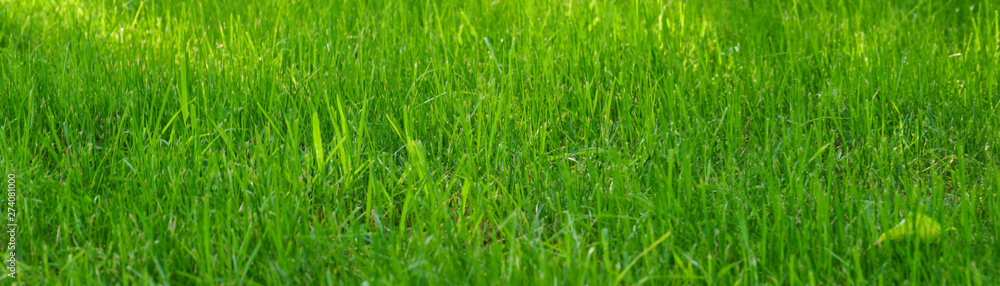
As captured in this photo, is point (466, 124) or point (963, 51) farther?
point (963, 51)

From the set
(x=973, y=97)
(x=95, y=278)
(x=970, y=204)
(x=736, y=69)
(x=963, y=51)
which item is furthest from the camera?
(x=963, y=51)

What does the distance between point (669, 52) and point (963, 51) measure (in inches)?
45.9

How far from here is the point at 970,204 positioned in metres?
1.96

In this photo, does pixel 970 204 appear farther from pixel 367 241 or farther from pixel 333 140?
pixel 333 140

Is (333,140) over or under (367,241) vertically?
over

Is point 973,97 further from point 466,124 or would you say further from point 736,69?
point 466,124

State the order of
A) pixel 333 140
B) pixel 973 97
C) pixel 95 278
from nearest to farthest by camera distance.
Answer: pixel 95 278
pixel 333 140
pixel 973 97

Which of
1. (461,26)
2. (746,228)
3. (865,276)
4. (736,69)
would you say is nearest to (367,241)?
(746,228)

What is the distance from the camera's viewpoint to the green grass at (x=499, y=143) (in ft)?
5.93

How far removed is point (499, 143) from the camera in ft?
7.93

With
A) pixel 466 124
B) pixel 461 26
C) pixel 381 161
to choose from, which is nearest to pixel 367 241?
pixel 381 161

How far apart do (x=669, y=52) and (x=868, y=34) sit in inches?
36.2

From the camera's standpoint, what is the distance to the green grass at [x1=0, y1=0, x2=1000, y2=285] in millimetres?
1807

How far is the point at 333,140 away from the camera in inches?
89.4
